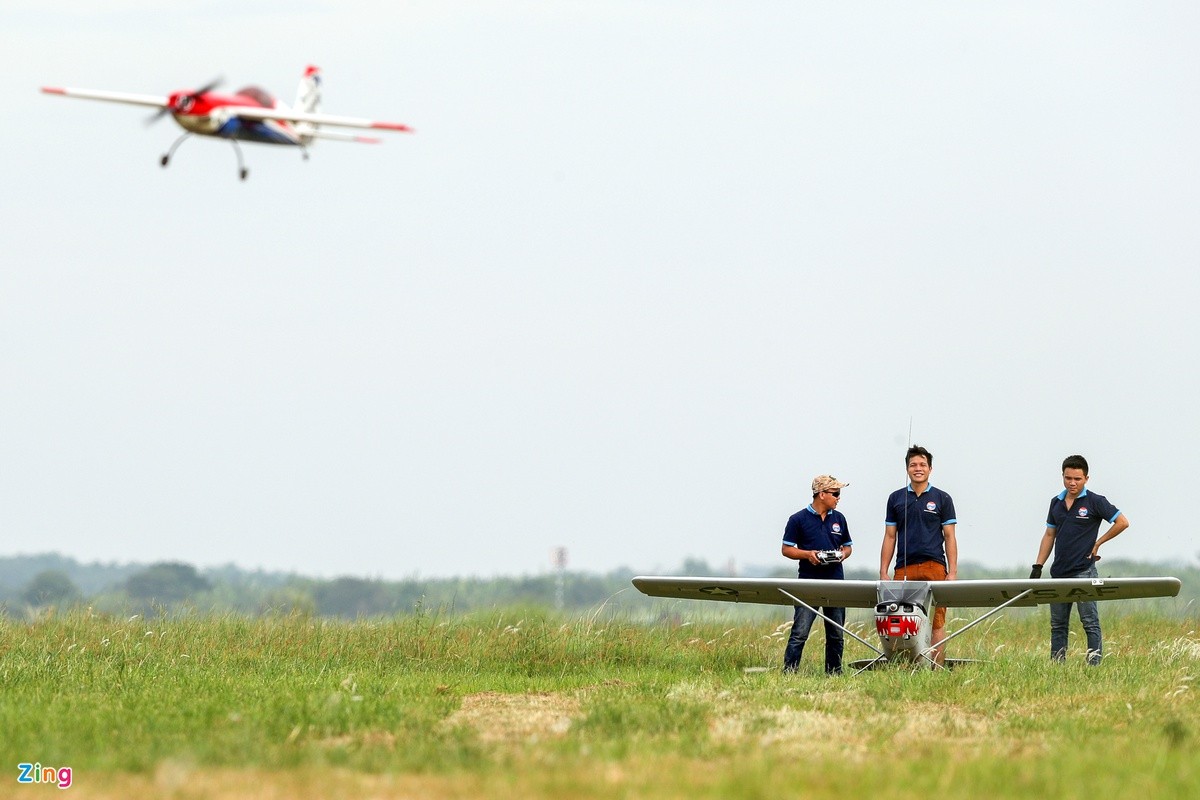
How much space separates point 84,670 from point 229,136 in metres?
4.79

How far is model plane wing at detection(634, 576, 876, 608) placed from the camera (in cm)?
1252

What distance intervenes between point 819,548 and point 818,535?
0.12 meters

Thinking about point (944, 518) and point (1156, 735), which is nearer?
point (1156, 735)

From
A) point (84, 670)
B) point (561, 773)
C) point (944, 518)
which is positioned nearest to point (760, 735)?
point (561, 773)

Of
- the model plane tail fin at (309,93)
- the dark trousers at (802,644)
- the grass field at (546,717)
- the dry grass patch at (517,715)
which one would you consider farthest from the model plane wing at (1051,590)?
the model plane tail fin at (309,93)

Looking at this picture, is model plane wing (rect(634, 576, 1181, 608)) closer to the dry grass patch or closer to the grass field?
the grass field

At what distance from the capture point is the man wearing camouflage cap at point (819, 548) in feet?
42.0

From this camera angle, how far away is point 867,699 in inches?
396

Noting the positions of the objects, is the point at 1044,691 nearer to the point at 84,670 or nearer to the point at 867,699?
the point at 867,699

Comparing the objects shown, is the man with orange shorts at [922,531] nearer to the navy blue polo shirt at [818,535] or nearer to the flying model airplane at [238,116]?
the navy blue polo shirt at [818,535]

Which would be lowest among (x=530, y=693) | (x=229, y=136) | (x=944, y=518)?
(x=530, y=693)

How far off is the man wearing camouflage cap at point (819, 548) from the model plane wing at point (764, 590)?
0.59 feet

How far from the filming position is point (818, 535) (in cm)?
1284

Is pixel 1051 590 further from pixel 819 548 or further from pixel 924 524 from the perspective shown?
pixel 819 548
